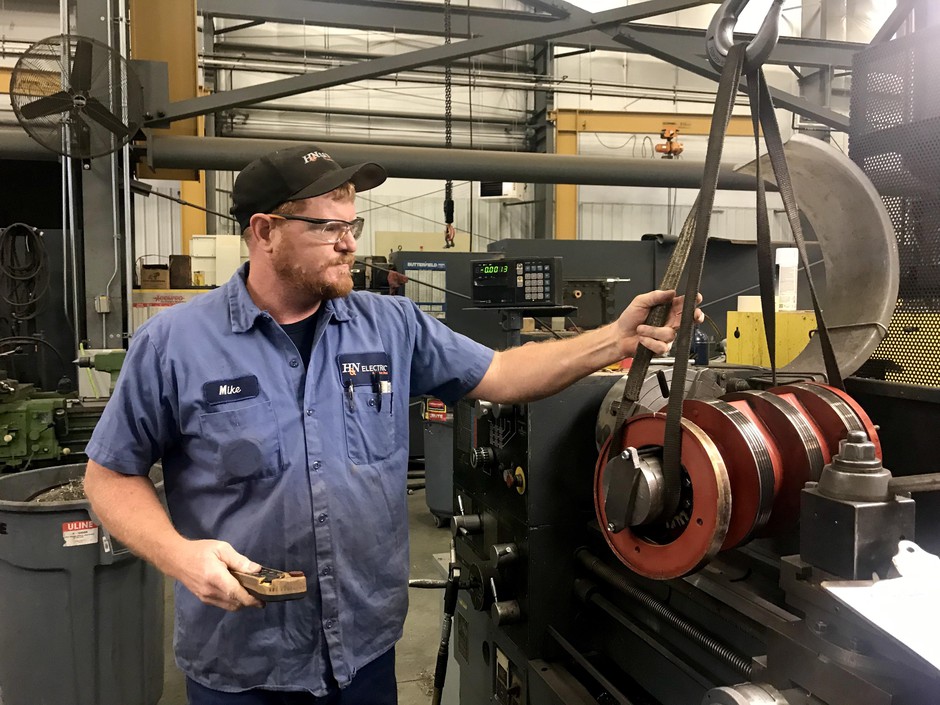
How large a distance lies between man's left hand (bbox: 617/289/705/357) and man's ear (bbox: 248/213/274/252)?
585 mm

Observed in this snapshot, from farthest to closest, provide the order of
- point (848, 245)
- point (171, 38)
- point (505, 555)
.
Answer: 1. point (171, 38)
2. point (505, 555)
3. point (848, 245)

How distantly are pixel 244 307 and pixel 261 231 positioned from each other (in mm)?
133

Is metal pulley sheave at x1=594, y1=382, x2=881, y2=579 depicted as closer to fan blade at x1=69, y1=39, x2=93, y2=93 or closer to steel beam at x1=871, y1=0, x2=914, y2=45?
steel beam at x1=871, y1=0, x2=914, y2=45

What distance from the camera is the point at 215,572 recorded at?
86 cm

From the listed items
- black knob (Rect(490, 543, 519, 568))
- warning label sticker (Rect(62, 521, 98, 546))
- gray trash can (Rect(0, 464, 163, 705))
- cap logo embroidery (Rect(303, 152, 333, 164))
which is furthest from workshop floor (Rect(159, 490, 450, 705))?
cap logo embroidery (Rect(303, 152, 333, 164))

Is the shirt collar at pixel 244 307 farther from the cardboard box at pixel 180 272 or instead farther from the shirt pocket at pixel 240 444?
the cardboard box at pixel 180 272

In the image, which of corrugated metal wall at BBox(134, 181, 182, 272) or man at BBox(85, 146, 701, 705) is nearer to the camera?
man at BBox(85, 146, 701, 705)

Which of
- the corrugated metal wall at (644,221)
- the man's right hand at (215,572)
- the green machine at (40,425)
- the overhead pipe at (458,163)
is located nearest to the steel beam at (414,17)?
the overhead pipe at (458,163)

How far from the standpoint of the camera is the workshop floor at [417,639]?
85.0 inches

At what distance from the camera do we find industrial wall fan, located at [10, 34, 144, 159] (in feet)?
7.14

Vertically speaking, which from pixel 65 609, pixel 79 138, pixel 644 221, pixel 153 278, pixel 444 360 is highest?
pixel 644 221

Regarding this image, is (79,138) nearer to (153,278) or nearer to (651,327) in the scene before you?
(153,278)

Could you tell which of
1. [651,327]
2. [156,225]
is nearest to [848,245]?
[651,327]

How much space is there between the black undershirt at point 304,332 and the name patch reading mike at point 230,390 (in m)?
0.12
